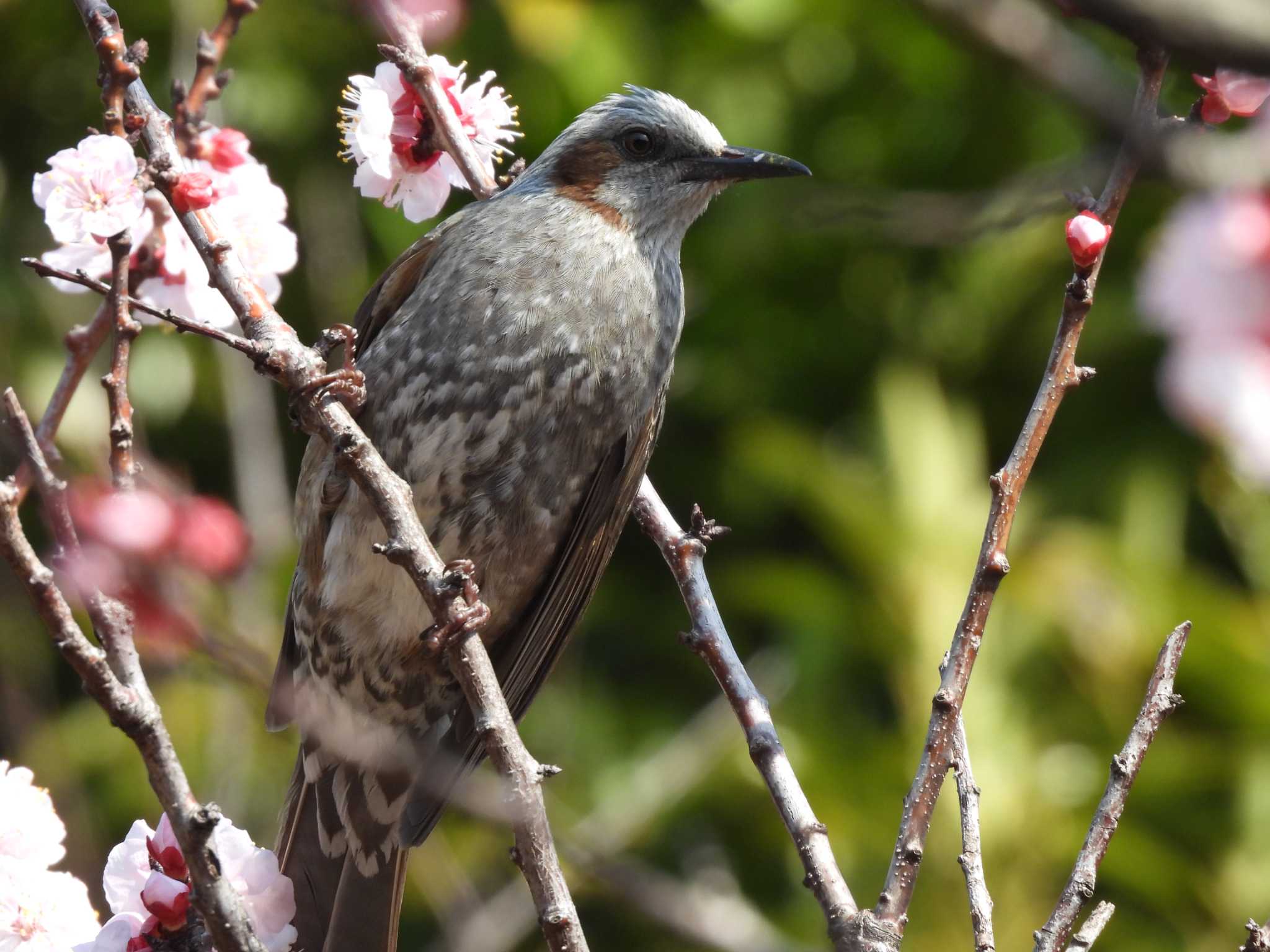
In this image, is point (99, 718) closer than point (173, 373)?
Yes

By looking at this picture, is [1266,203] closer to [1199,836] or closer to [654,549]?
[1199,836]

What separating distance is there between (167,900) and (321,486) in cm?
126

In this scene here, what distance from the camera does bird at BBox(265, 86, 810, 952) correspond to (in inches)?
117

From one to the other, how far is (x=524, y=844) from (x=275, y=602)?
11.0 ft

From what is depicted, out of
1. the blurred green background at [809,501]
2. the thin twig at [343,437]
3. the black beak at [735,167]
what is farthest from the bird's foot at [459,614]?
the blurred green background at [809,501]

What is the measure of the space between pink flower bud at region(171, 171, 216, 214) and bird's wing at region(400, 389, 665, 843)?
3.83 feet

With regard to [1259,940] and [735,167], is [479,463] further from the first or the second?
[1259,940]

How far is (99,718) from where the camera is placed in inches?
210

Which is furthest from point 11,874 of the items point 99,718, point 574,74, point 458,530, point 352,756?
point 574,74

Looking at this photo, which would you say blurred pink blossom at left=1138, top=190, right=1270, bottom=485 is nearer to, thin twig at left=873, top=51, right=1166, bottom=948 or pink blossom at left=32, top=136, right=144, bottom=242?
thin twig at left=873, top=51, right=1166, bottom=948

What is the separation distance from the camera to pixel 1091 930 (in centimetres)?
187

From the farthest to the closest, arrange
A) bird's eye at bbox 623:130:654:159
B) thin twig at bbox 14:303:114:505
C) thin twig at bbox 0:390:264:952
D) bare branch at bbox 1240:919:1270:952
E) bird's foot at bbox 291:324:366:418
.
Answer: bird's eye at bbox 623:130:654:159
bird's foot at bbox 291:324:366:418
thin twig at bbox 14:303:114:505
bare branch at bbox 1240:919:1270:952
thin twig at bbox 0:390:264:952

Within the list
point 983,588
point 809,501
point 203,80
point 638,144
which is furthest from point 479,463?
point 809,501

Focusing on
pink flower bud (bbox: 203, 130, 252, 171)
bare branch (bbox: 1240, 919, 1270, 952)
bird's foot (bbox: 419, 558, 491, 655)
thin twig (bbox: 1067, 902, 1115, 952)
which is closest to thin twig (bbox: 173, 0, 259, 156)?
pink flower bud (bbox: 203, 130, 252, 171)
